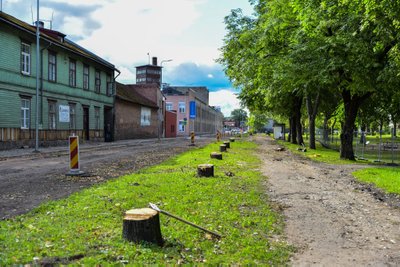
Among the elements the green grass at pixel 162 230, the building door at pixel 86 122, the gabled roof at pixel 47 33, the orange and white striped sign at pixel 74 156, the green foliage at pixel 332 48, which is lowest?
the green grass at pixel 162 230

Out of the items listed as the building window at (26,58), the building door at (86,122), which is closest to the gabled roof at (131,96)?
the building door at (86,122)

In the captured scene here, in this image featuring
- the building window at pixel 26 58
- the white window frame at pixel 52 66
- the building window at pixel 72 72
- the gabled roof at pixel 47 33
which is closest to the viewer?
the gabled roof at pixel 47 33

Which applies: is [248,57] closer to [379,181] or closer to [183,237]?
[379,181]

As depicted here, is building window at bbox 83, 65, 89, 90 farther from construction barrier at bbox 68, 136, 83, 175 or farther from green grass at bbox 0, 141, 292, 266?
green grass at bbox 0, 141, 292, 266

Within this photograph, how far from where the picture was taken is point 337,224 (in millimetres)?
6578

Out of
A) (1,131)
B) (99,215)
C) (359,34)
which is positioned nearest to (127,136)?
(1,131)

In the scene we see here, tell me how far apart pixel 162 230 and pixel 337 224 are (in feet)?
10.1

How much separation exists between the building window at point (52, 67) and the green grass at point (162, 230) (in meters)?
21.7

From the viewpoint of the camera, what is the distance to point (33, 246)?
4.66 meters

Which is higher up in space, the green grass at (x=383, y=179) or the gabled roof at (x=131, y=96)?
the gabled roof at (x=131, y=96)

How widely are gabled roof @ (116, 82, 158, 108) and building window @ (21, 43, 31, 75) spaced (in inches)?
608

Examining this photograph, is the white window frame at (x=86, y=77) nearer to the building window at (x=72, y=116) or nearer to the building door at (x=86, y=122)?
the building door at (x=86, y=122)

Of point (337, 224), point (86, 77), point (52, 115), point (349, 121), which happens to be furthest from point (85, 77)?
point (337, 224)

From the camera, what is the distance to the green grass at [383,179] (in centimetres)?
1071
